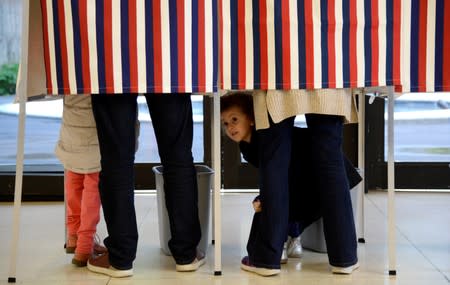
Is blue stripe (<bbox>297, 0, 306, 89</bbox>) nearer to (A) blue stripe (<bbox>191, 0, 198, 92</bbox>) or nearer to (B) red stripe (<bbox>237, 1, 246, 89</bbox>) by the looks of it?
(B) red stripe (<bbox>237, 1, 246, 89</bbox>)

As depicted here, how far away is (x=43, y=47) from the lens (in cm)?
256

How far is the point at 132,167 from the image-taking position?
2.53m

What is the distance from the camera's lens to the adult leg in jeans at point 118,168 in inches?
97.4

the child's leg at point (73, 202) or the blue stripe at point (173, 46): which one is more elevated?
the blue stripe at point (173, 46)

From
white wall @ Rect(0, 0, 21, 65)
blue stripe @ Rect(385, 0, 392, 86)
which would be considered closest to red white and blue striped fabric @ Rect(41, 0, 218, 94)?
blue stripe @ Rect(385, 0, 392, 86)

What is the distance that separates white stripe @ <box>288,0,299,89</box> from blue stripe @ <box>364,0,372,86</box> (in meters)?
0.22

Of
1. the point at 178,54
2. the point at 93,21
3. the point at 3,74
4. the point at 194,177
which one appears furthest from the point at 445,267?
the point at 3,74

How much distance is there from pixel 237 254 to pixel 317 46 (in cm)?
86

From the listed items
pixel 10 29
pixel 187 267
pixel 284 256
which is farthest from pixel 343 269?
pixel 10 29

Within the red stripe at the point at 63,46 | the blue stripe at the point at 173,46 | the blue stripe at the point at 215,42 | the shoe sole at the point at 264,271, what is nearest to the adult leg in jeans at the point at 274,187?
the shoe sole at the point at 264,271

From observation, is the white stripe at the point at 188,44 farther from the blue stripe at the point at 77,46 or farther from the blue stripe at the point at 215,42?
the blue stripe at the point at 77,46

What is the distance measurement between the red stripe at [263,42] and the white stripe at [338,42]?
23 centimetres

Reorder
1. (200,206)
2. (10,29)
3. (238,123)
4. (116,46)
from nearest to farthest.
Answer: (116,46)
(238,123)
(200,206)
(10,29)

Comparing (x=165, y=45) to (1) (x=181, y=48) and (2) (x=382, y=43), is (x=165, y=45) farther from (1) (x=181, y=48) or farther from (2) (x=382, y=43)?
(2) (x=382, y=43)
